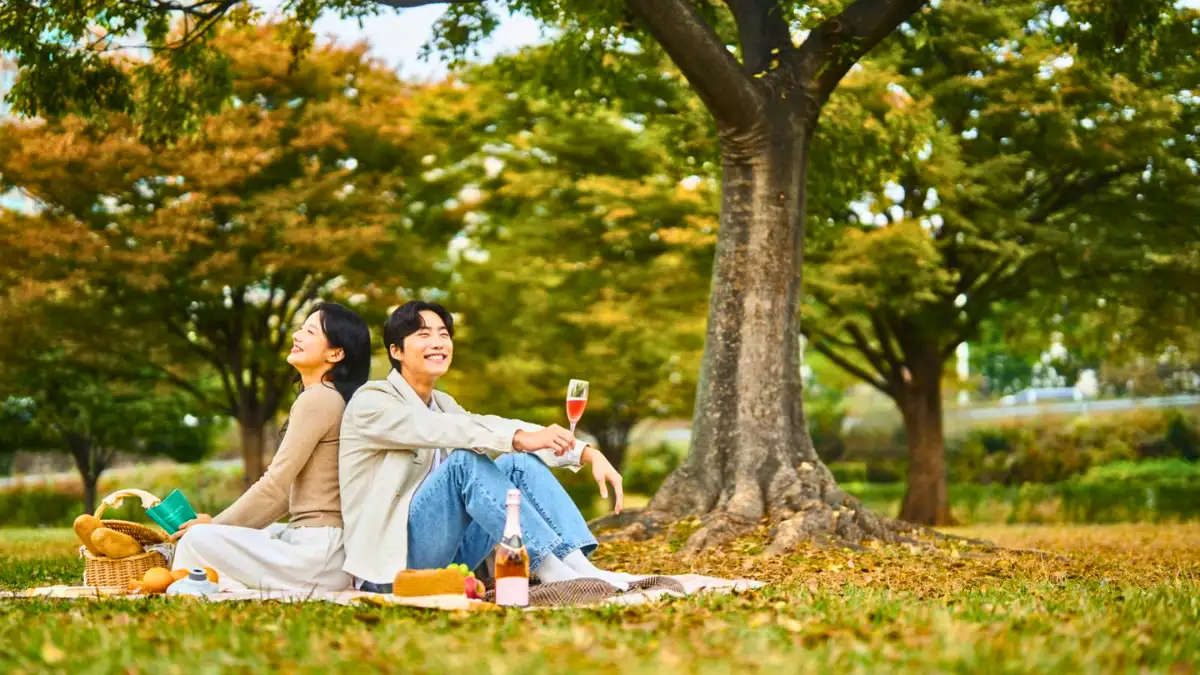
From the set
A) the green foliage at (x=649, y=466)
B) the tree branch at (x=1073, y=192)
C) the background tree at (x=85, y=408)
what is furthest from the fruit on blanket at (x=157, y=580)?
the green foliage at (x=649, y=466)

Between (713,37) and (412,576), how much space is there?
17.9 ft

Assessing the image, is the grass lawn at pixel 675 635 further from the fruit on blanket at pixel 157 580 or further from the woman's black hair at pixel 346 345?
the woman's black hair at pixel 346 345

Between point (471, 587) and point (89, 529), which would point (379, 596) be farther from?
point (89, 529)

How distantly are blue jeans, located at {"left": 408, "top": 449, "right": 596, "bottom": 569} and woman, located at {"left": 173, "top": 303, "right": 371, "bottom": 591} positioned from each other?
474 millimetres

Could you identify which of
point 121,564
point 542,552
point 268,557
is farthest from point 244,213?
point 542,552

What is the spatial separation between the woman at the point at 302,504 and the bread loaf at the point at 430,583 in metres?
0.68

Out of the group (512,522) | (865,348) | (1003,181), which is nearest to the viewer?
A: (512,522)

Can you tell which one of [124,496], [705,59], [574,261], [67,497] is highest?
[705,59]

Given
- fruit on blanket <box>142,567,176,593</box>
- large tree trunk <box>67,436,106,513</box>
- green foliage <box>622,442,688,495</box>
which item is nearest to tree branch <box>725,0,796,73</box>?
fruit on blanket <box>142,567,176,593</box>

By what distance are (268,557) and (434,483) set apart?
0.86m

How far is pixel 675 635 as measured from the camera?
3984mm

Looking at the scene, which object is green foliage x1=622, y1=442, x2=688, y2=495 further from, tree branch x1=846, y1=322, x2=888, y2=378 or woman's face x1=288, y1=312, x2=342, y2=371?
woman's face x1=288, y1=312, x2=342, y2=371

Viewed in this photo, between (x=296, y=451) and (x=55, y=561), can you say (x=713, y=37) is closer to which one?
(x=296, y=451)

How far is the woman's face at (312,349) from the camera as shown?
19.1 feet
